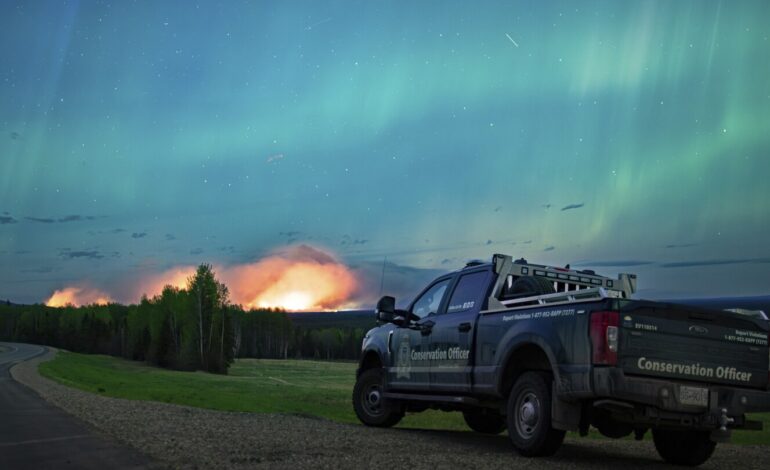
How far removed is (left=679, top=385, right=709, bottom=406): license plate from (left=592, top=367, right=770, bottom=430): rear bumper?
4 cm

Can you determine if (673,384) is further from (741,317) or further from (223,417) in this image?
(223,417)

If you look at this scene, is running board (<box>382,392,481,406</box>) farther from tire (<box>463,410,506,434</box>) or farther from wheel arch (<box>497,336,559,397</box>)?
tire (<box>463,410,506,434</box>)

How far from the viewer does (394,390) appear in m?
13.4

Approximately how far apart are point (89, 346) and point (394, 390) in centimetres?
14867

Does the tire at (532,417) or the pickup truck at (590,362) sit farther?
the tire at (532,417)

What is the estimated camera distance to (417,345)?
42.1 ft

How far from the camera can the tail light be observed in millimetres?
8578

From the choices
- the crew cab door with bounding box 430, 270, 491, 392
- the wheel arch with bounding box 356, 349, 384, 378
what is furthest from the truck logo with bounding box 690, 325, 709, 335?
the wheel arch with bounding box 356, 349, 384, 378

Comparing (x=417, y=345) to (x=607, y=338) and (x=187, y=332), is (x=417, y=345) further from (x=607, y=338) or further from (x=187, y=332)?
(x=187, y=332)

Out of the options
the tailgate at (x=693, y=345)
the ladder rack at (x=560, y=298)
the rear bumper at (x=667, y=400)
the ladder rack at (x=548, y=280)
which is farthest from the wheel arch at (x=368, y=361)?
the tailgate at (x=693, y=345)

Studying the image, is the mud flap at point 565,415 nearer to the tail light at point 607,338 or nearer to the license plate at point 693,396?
the tail light at point 607,338

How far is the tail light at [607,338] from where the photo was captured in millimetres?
8578

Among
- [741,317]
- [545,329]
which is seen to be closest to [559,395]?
[545,329]

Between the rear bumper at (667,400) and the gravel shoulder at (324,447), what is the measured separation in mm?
1042
